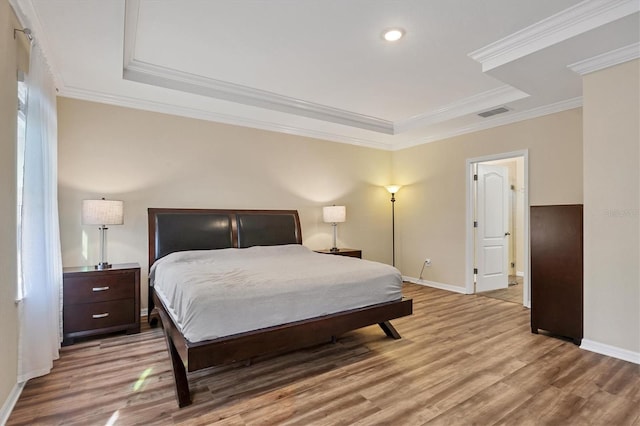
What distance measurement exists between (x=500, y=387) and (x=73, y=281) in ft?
12.4

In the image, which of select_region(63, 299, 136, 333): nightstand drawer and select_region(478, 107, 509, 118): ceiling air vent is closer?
select_region(63, 299, 136, 333): nightstand drawer

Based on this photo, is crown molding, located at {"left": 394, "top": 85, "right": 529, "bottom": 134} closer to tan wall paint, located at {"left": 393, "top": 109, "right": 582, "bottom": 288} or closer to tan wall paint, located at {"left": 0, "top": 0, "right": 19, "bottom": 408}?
tan wall paint, located at {"left": 393, "top": 109, "right": 582, "bottom": 288}

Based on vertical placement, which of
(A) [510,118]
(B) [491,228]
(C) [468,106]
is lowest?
(B) [491,228]

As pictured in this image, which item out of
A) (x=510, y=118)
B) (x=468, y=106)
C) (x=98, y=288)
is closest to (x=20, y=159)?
(x=98, y=288)

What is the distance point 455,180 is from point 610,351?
3.00 m

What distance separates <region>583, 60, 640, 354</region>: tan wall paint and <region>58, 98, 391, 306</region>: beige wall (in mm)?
3432

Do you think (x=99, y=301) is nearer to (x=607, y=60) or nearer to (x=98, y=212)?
(x=98, y=212)

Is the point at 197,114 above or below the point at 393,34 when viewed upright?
below

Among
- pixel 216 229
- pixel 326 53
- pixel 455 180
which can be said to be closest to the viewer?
pixel 326 53

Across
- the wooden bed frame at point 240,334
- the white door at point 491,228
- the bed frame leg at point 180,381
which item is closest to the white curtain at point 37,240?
the wooden bed frame at point 240,334

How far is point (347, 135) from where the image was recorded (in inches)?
220

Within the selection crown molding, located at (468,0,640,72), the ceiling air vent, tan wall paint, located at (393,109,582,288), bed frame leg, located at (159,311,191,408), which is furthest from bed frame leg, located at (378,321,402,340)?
the ceiling air vent

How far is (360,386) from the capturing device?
234cm

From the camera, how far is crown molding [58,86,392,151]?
3652 mm
